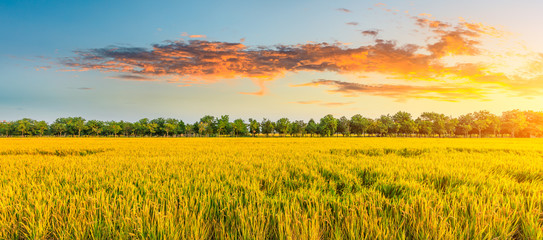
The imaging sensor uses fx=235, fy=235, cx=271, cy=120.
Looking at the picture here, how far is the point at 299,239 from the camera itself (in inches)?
88.4

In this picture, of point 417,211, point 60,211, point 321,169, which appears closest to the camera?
point 417,211

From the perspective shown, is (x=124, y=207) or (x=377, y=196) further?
(x=377, y=196)

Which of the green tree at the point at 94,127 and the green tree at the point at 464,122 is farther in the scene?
the green tree at the point at 94,127

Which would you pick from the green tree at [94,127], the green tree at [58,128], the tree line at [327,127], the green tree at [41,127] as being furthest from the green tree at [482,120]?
the green tree at [41,127]

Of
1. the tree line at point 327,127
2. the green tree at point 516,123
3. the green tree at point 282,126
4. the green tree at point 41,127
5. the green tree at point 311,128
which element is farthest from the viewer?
the green tree at point 41,127

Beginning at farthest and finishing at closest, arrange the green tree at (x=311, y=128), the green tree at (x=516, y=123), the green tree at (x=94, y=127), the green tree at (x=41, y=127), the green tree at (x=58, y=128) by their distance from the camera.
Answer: the green tree at (x=94, y=127) < the green tree at (x=58, y=128) < the green tree at (x=41, y=127) < the green tree at (x=311, y=128) < the green tree at (x=516, y=123)

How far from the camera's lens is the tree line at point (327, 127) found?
11759cm

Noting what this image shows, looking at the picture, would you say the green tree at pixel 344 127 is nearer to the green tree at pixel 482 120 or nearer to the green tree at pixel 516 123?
the green tree at pixel 482 120

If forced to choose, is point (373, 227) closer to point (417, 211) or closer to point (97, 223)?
point (417, 211)

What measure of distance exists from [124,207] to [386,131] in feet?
469

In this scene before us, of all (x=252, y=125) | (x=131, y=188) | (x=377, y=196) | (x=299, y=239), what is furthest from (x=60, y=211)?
(x=252, y=125)

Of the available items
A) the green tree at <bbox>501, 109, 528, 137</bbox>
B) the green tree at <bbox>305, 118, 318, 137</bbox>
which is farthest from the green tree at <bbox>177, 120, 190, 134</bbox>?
the green tree at <bbox>501, 109, 528, 137</bbox>

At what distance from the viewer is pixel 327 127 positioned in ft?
414

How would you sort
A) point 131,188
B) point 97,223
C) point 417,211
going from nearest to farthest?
point 97,223, point 417,211, point 131,188
